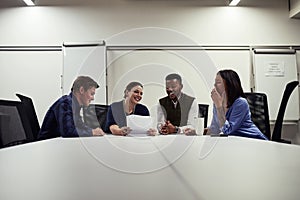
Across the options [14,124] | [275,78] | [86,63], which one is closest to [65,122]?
[14,124]

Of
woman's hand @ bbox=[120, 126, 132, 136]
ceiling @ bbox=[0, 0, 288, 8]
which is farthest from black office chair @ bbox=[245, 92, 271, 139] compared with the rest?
ceiling @ bbox=[0, 0, 288, 8]

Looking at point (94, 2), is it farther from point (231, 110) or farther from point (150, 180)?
point (150, 180)

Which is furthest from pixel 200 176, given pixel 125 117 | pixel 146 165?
pixel 125 117

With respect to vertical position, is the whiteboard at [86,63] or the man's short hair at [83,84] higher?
the whiteboard at [86,63]

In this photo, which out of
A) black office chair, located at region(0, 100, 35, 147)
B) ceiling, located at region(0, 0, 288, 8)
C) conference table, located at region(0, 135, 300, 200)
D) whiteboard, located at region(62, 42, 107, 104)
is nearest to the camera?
conference table, located at region(0, 135, 300, 200)

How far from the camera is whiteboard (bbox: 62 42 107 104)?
16.9 feet

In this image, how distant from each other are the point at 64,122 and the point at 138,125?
0.54 m

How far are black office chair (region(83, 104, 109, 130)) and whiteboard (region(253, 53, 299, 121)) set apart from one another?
2.70 m

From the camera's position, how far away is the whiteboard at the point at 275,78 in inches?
205

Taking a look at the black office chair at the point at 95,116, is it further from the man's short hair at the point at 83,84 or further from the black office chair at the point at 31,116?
the black office chair at the point at 31,116

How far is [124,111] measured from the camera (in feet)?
10.0

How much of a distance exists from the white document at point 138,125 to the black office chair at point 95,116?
0.42 metres

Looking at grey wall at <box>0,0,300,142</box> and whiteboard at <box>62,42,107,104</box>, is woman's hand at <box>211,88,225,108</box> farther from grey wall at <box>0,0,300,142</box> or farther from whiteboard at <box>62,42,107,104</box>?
whiteboard at <box>62,42,107,104</box>

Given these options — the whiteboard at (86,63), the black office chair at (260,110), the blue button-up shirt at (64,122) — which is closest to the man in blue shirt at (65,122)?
the blue button-up shirt at (64,122)
